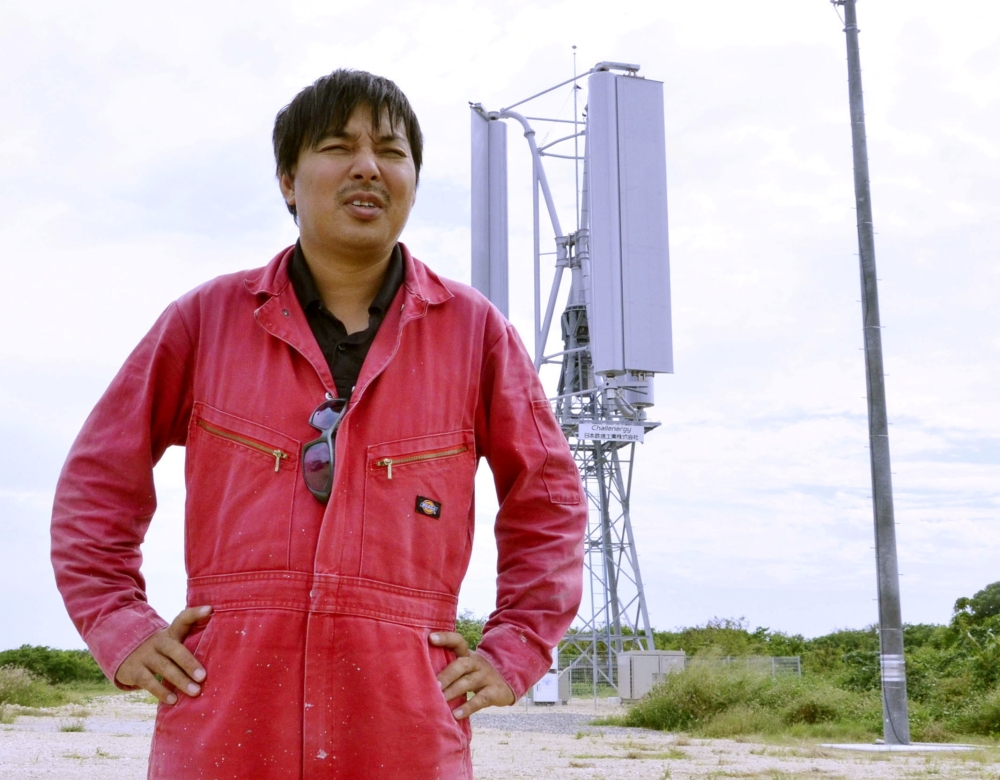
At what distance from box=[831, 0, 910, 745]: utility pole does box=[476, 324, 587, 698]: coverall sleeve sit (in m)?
12.0

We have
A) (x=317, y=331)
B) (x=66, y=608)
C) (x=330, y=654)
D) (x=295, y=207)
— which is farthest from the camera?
(x=295, y=207)

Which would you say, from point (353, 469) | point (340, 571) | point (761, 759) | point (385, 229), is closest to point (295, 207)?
point (385, 229)

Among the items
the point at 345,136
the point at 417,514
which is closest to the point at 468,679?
the point at 417,514

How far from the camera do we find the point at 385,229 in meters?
2.08

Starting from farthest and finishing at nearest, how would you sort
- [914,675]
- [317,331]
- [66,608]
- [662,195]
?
[662,195] < [914,675] < [317,331] < [66,608]

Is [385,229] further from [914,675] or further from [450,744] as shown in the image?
[914,675]

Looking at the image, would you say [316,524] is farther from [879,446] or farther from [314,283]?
[879,446]

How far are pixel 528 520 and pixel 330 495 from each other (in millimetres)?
394

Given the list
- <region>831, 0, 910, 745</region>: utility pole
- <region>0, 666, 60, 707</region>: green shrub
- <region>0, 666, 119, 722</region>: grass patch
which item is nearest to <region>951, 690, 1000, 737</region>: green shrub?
<region>831, 0, 910, 745</region>: utility pole

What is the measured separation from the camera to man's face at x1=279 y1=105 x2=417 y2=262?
206cm

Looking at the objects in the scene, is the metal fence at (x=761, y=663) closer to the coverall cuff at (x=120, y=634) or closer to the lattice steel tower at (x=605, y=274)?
the lattice steel tower at (x=605, y=274)

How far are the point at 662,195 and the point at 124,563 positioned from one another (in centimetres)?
1943

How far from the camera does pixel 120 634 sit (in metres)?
1.89

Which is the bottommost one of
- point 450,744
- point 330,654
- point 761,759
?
point 761,759
